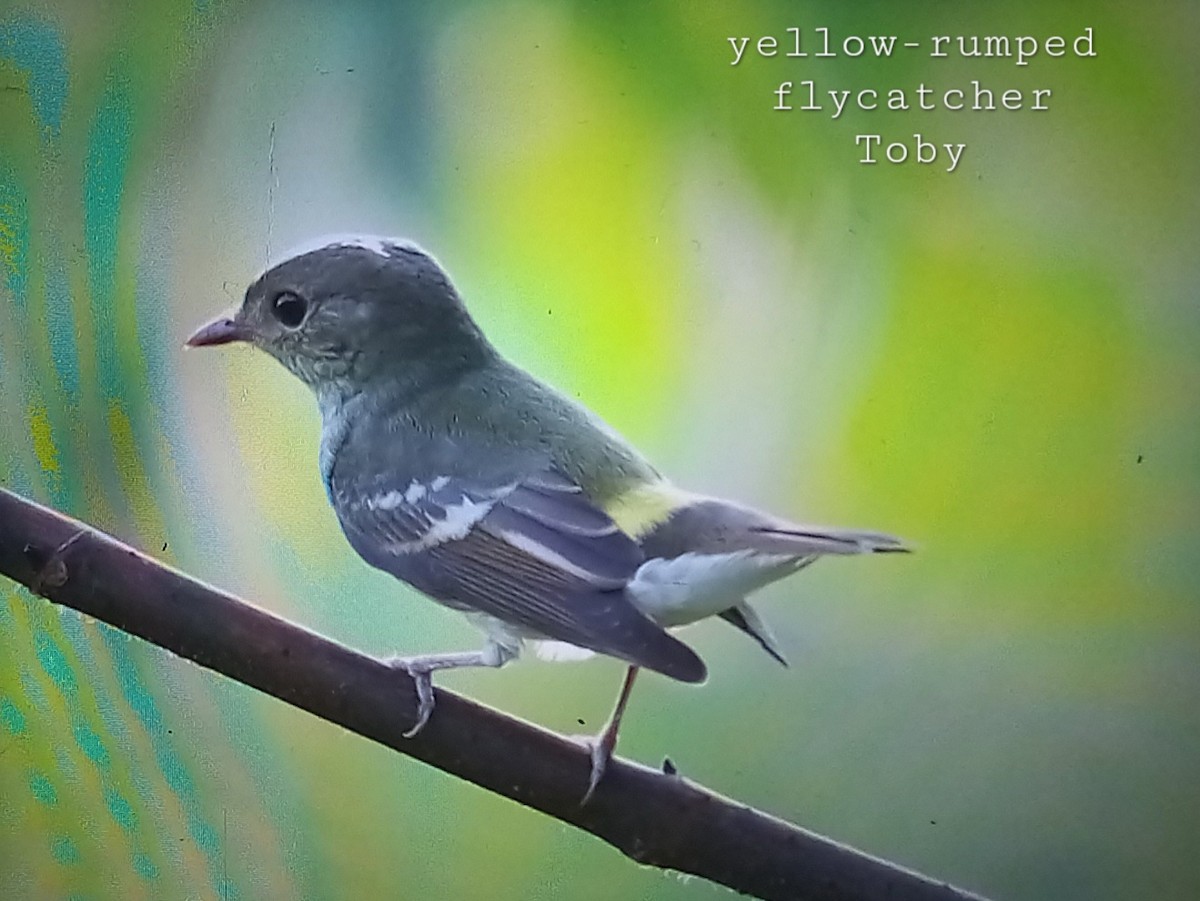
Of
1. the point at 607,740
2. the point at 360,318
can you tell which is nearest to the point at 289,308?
the point at 360,318

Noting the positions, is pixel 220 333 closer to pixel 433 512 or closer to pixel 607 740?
pixel 433 512

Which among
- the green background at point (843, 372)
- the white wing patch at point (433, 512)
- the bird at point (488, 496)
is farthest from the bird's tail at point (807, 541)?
the white wing patch at point (433, 512)

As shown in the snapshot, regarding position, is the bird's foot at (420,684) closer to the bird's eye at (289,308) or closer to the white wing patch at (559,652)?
the white wing patch at (559,652)

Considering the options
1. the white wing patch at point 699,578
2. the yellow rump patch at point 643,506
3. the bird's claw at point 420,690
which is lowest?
the bird's claw at point 420,690

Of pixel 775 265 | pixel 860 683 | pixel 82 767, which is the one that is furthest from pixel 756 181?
pixel 82 767

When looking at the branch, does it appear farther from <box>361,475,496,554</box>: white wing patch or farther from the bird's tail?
the bird's tail

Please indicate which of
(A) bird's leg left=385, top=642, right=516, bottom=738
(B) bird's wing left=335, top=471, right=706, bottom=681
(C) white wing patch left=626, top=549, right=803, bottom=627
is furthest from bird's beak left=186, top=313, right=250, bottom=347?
(C) white wing patch left=626, top=549, right=803, bottom=627
